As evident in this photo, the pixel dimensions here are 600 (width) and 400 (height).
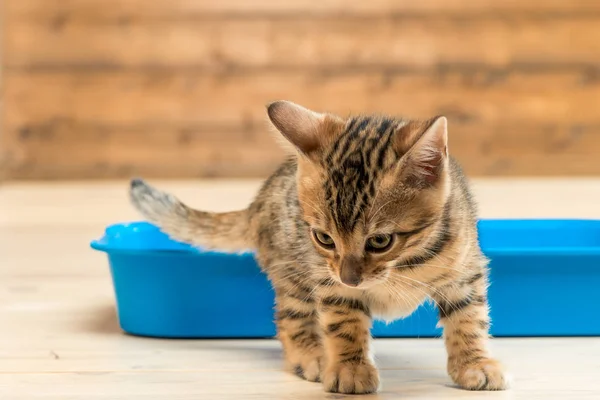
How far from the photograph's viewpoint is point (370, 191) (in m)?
1.37

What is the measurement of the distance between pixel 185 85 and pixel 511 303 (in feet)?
9.89

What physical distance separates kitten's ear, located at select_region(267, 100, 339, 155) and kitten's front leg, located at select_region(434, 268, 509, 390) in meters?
0.32

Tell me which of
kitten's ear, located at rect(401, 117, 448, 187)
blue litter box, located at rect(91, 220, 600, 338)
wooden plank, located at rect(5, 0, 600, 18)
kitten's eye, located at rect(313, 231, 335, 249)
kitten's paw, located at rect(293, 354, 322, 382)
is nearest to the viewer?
kitten's ear, located at rect(401, 117, 448, 187)

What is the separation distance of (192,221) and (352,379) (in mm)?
562

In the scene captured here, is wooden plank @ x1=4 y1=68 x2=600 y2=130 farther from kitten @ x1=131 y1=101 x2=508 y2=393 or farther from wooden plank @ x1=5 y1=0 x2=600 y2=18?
kitten @ x1=131 y1=101 x2=508 y2=393

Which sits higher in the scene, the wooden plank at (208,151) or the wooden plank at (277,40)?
the wooden plank at (277,40)

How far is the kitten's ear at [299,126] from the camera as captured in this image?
4.75 feet

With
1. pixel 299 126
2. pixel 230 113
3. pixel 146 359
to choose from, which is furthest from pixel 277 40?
pixel 299 126

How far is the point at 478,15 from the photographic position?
180 inches

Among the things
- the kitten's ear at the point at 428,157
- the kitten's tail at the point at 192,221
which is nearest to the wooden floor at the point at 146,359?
the kitten's tail at the point at 192,221

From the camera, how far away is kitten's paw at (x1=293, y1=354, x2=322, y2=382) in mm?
1561

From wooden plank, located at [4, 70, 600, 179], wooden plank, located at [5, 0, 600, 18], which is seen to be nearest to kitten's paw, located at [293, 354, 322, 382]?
wooden plank, located at [4, 70, 600, 179]

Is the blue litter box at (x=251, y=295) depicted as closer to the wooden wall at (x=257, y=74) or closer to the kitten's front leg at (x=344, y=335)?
the kitten's front leg at (x=344, y=335)

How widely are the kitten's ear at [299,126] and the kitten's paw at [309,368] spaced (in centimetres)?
36
